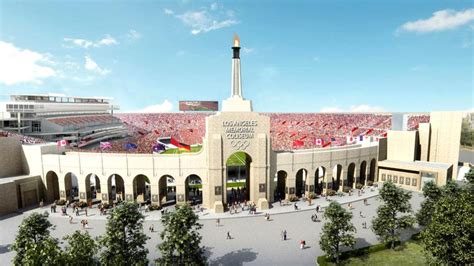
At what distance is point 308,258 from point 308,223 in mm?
8166

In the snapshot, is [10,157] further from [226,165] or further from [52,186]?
[226,165]

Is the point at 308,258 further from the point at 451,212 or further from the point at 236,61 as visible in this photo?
the point at 236,61

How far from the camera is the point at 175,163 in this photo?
36.1 metres

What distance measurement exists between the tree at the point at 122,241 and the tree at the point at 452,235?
22.3 m

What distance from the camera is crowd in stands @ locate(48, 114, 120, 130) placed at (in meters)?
69.0

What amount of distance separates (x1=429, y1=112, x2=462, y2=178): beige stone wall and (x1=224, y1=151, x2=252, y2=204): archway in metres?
38.6

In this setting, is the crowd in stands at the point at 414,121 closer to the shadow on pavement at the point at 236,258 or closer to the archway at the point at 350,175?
the archway at the point at 350,175

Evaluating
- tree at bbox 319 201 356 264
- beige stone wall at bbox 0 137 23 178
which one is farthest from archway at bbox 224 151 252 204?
beige stone wall at bbox 0 137 23 178

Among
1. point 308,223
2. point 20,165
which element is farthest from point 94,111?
point 308,223

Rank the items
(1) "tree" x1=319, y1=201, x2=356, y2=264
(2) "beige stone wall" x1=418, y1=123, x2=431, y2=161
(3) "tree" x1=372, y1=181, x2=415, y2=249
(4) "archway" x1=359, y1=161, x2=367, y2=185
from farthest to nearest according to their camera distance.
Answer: (2) "beige stone wall" x1=418, y1=123, x2=431, y2=161, (4) "archway" x1=359, y1=161, x2=367, y2=185, (3) "tree" x1=372, y1=181, x2=415, y2=249, (1) "tree" x1=319, y1=201, x2=356, y2=264

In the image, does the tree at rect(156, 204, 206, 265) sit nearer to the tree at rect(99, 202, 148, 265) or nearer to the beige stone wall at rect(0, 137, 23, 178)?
the tree at rect(99, 202, 148, 265)

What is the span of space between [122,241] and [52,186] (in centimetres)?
2848

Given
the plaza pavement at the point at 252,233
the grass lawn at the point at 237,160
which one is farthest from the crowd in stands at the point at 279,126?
the plaza pavement at the point at 252,233

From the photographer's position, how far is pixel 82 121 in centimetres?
7788
